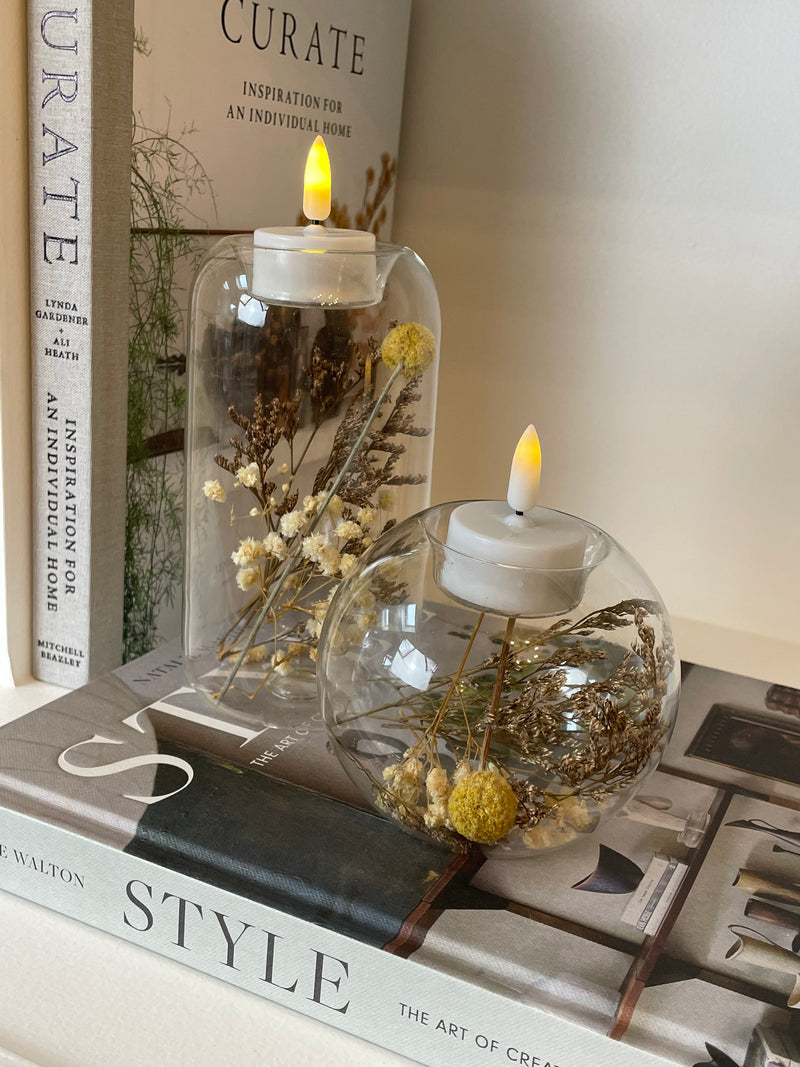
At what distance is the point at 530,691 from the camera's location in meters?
0.37

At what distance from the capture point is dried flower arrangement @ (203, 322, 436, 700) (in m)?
0.47

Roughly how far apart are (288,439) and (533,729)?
19 cm

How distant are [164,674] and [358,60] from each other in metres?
0.41

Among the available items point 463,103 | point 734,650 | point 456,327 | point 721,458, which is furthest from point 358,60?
point 734,650

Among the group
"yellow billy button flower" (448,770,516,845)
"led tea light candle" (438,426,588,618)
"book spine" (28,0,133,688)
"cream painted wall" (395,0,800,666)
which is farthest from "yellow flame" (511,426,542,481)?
"cream painted wall" (395,0,800,666)

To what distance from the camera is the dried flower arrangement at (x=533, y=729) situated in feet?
1.18

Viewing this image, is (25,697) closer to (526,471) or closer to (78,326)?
(78,326)

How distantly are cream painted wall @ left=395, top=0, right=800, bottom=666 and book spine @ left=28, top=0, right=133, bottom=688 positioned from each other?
32cm

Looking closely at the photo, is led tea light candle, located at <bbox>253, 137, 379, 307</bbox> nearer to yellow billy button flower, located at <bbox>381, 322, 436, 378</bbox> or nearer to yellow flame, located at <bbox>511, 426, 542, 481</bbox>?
yellow billy button flower, located at <bbox>381, 322, 436, 378</bbox>

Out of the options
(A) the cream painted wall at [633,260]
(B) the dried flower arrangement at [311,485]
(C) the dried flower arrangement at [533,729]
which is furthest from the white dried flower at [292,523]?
(A) the cream painted wall at [633,260]

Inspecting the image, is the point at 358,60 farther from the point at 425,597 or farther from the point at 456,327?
the point at 425,597

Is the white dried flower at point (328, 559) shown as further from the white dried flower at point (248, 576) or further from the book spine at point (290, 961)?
the book spine at point (290, 961)

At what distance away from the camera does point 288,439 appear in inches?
18.8

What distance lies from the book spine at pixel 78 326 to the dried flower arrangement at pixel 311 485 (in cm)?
6
